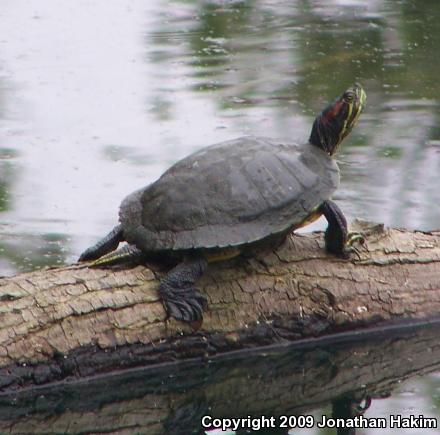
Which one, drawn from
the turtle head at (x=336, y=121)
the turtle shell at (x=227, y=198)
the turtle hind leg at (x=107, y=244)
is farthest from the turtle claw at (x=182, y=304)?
the turtle head at (x=336, y=121)

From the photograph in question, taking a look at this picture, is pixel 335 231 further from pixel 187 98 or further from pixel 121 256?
pixel 187 98

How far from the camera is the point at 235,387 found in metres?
4.62

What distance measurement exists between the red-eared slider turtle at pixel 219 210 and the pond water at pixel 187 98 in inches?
28.2

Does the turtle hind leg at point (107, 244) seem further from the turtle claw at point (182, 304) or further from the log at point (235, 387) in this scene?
the log at point (235, 387)

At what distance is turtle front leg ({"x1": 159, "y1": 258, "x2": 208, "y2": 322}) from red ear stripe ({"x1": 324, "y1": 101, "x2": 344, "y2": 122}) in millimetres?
831

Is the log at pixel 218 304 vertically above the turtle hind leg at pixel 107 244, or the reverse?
the turtle hind leg at pixel 107 244

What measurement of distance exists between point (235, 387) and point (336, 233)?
2.16 feet

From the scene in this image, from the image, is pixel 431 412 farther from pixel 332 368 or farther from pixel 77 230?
pixel 77 230

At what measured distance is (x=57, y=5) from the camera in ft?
33.6

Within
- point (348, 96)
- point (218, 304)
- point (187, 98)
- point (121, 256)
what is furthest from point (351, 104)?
point (187, 98)

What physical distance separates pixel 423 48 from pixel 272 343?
4.76 meters

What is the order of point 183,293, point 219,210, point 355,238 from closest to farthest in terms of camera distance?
1. point 183,293
2. point 219,210
3. point 355,238

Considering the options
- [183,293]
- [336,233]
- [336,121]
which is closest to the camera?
[183,293]

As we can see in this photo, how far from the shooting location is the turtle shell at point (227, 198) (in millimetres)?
4570
